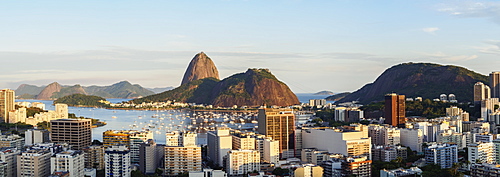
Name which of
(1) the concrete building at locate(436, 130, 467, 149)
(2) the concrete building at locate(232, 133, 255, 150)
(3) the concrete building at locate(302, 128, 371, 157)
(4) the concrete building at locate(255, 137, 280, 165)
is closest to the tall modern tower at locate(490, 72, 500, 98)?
(1) the concrete building at locate(436, 130, 467, 149)

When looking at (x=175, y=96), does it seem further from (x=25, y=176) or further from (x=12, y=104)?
(x=25, y=176)

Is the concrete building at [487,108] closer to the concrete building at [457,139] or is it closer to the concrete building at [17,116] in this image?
the concrete building at [457,139]

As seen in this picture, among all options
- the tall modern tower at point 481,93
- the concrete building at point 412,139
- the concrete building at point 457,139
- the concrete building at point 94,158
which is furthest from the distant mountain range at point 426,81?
the concrete building at point 94,158

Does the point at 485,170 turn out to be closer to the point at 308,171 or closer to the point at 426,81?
the point at 308,171

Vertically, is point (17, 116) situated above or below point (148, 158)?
above

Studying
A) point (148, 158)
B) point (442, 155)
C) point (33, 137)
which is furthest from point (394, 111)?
point (33, 137)

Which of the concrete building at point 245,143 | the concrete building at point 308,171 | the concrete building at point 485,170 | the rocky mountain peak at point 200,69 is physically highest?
the rocky mountain peak at point 200,69

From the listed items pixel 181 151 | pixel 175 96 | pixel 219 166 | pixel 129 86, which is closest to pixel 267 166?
pixel 219 166
